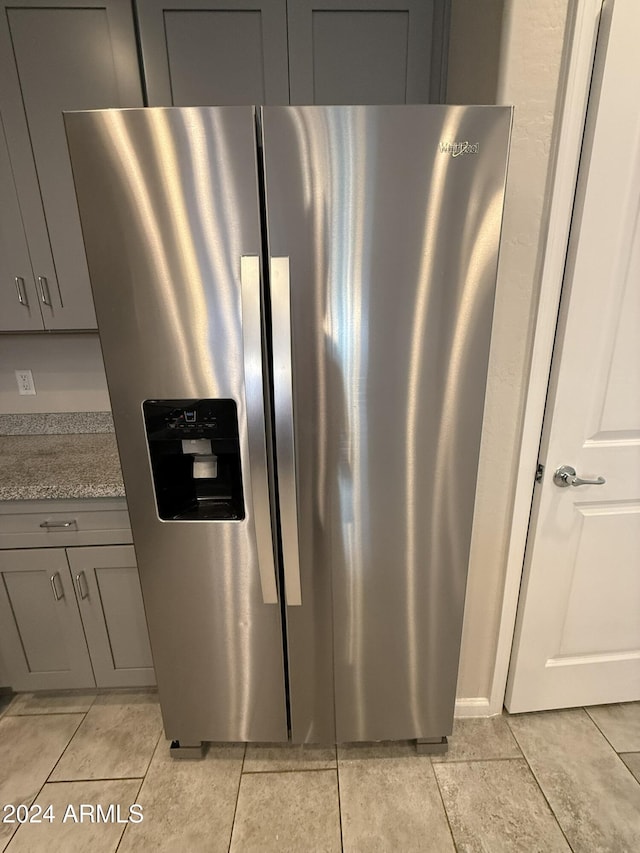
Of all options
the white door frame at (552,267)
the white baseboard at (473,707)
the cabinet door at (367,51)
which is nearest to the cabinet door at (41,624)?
the white baseboard at (473,707)

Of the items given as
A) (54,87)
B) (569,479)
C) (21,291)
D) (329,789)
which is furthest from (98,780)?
(54,87)

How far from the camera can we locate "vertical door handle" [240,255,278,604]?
1.03 meters

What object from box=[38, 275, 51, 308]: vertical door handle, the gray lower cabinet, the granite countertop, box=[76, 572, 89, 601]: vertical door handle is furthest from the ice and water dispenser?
box=[38, 275, 51, 308]: vertical door handle

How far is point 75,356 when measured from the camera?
2.05 m

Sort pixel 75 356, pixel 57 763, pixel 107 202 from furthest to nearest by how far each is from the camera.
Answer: pixel 75 356, pixel 57 763, pixel 107 202

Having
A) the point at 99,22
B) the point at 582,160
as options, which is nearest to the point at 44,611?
the point at 99,22

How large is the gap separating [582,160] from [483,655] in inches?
64.3

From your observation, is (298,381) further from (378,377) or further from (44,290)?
(44,290)

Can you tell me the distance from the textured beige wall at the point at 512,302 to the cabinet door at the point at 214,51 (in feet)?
2.44

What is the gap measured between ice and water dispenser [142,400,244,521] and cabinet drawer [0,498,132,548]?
1.27ft

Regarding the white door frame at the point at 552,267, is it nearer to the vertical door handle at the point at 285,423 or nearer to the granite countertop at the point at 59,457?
the vertical door handle at the point at 285,423

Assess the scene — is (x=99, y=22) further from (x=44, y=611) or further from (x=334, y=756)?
(x=334, y=756)

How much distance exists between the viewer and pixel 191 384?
3.72ft

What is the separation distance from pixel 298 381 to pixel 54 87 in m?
1.37
